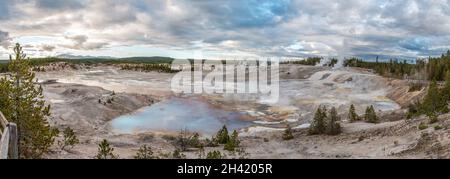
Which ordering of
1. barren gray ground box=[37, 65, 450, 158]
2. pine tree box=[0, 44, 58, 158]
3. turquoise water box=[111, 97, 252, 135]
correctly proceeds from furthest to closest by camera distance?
turquoise water box=[111, 97, 252, 135], barren gray ground box=[37, 65, 450, 158], pine tree box=[0, 44, 58, 158]

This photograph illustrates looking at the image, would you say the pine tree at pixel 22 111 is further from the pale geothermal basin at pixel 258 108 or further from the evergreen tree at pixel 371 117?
the evergreen tree at pixel 371 117

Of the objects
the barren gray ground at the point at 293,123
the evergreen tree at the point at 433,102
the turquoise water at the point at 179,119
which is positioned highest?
the evergreen tree at the point at 433,102

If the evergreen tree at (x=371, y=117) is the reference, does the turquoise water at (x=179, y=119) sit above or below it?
below

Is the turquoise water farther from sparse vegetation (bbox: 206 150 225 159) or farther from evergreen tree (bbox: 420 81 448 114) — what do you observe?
sparse vegetation (bbox: 206 150 225 159)

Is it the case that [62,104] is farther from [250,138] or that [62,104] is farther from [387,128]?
[387,128]

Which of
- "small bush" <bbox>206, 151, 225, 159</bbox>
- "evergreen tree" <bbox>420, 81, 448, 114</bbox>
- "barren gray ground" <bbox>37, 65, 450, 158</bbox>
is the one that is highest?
"evergreen tree" <bbox>420, 81, 448, 114</bbox>

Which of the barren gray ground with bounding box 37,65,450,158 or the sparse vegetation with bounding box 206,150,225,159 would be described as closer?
the sparse vegetation with bounding box 206,150,225,159

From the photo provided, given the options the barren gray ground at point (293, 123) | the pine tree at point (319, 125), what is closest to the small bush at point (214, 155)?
the barren gray ground at point (293, 123)

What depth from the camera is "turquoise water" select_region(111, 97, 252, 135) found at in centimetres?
2924

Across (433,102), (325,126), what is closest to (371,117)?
(433,102)

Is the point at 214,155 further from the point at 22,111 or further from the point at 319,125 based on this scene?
the point at 319,125

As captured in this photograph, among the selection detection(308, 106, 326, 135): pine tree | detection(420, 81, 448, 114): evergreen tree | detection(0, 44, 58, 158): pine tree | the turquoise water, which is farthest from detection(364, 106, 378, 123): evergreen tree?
detection(0, 44, 58, 158): pine tree

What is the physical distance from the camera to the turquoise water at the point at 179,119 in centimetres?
2924

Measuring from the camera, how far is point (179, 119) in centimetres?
3306
